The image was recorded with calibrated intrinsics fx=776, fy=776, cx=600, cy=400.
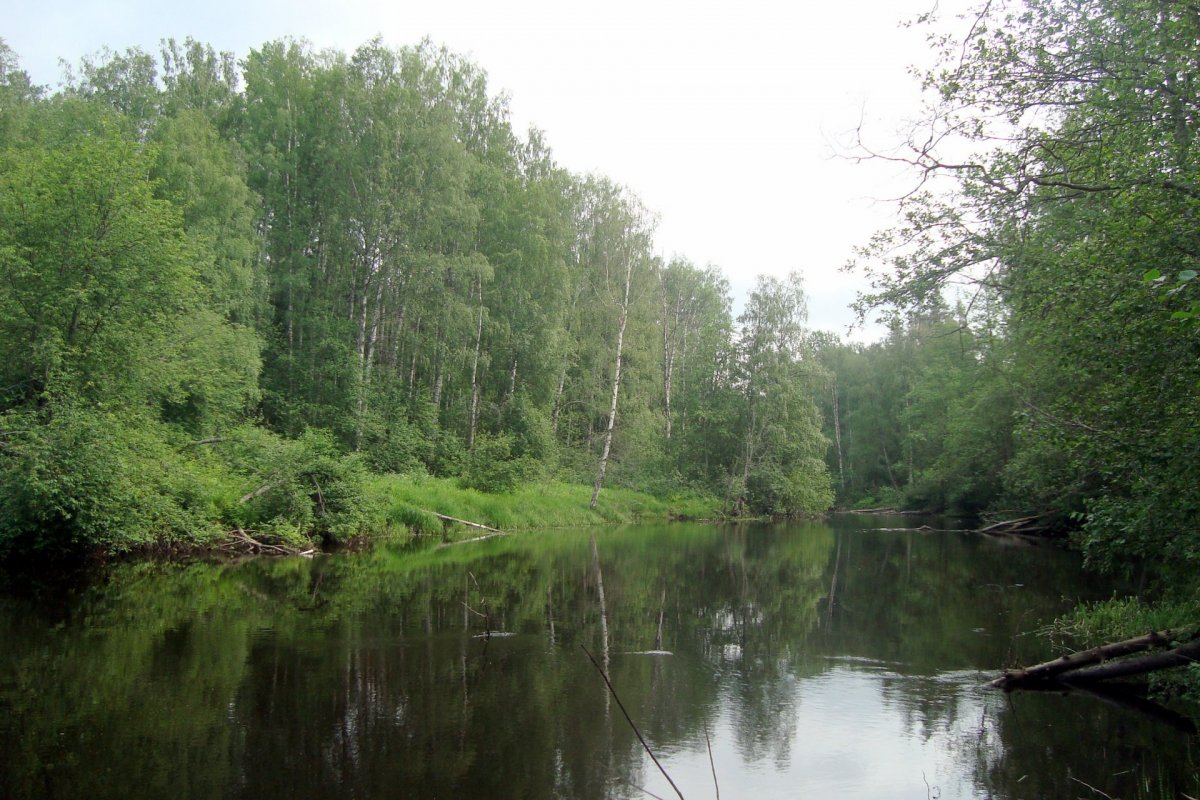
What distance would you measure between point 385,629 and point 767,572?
1144cm

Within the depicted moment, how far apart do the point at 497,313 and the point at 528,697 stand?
96.2 ft

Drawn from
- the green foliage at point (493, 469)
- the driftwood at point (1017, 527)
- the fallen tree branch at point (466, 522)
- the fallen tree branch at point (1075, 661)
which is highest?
the green foliage at point (493, 469)

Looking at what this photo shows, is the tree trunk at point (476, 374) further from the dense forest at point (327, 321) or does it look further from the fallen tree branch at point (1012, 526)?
the fallen tree branch at point (1012, 526)

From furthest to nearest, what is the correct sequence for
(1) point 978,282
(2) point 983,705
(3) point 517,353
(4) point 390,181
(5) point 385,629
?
(3) point 517,353
(4) point 390,181
(5) point 385,629
(1) point 978,282
(2) point 983,705

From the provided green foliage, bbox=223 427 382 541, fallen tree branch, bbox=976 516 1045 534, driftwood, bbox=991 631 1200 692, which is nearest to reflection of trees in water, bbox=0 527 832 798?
driftwood, bbox=991 631 1200 692

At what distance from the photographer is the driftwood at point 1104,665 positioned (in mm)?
7871

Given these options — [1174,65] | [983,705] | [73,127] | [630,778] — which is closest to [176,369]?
[73,127]

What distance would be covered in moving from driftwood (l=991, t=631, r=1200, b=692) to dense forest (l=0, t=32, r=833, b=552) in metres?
15.2

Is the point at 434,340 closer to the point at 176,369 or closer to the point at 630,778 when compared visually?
the point at 176,369

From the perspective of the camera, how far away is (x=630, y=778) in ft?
20.4

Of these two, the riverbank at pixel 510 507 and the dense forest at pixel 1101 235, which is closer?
the dense forest at pixel 1101 235

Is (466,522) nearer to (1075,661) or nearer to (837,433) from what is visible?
(1075,661)

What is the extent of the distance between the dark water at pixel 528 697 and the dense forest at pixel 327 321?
4246 mm

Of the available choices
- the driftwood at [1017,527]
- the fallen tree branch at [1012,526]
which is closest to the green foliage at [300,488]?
the fallen tree branch at [1012,526]
